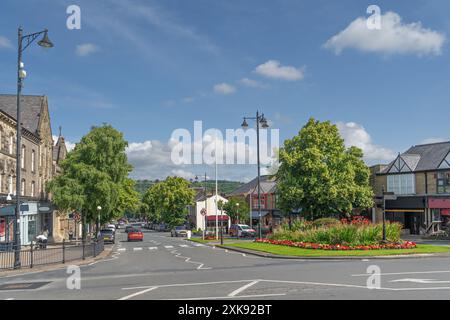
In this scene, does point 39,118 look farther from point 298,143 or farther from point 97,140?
→ point 298,143

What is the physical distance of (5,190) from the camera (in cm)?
3853

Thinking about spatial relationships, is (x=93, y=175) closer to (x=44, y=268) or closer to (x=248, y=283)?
(x=44, y=268)

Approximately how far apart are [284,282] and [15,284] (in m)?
9.55

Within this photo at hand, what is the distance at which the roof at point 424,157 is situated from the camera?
165 feet

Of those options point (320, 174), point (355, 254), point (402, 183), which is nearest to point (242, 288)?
point (355, 254)

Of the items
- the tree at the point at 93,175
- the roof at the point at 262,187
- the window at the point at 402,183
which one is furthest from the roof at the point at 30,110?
the window at the point at 402,183

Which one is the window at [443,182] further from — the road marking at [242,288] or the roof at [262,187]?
the road marking at [242,288]

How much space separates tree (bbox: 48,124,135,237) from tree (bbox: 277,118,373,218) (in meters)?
17.3

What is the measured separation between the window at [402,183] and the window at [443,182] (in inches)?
117

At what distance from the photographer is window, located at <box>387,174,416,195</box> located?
5228 centimetres

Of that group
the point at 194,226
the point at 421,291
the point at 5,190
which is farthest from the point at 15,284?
the point at 194,226

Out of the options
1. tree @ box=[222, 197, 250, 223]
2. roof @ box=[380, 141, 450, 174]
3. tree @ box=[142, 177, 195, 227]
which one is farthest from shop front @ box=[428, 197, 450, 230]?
tree @ box=[142, 177, 195, 227]

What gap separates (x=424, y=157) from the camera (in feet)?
173

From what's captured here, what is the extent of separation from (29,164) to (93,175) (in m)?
6.06
